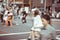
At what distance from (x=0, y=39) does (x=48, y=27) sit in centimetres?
454

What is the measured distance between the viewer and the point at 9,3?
12.9 metres

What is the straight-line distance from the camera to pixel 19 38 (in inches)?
305

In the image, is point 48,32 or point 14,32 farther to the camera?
point 14,32

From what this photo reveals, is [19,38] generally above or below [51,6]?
below

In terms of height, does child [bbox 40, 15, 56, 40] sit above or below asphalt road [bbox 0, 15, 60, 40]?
above

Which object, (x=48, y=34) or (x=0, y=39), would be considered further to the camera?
(x=0, y=39)

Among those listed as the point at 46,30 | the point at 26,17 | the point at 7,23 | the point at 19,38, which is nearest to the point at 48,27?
the point at 46,30

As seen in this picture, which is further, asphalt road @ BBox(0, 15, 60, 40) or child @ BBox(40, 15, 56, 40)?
asphalt road @ BBox(0, 15, 60, 40)

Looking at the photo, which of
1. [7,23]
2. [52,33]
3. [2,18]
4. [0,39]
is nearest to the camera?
[52,33]

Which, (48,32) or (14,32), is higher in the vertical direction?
(48,32)

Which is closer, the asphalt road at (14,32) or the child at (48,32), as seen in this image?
the child at (48,32)

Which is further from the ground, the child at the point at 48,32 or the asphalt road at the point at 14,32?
the child at the point at 48,32

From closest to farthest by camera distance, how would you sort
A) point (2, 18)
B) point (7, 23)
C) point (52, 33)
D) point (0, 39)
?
1. point (52, 33)
2. point (0, 39)
3. point (7, 23)
4. point (2, 18)

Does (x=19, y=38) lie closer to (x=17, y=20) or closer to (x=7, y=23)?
(x=7, y=23)
